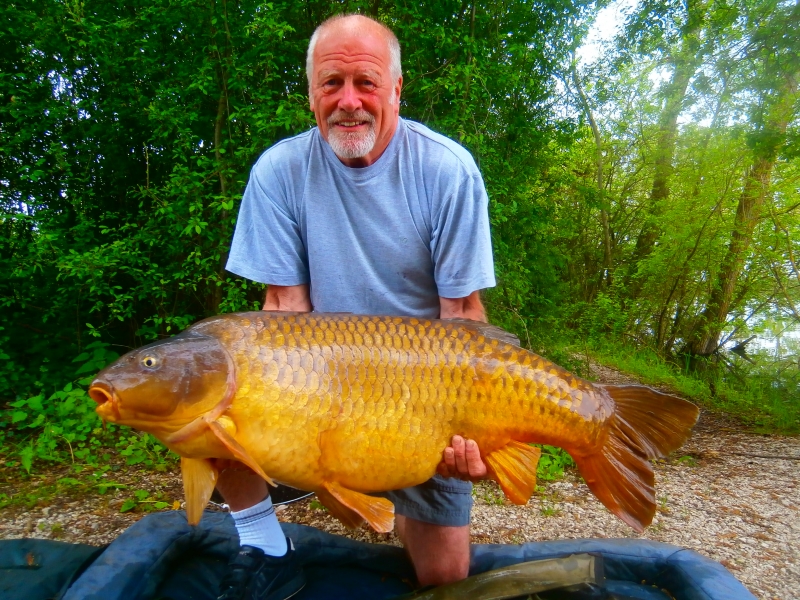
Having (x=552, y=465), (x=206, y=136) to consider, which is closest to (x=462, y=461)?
(x=552, y=465)

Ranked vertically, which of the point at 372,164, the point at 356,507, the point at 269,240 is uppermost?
the point at 372,164

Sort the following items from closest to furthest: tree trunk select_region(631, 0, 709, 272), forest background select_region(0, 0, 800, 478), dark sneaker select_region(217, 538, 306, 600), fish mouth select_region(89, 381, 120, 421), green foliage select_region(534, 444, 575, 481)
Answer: fish mouth select_region(89, 381, 120, 421) < dark sneaker select_region(217, 538, 306, 600) < green foliage select_region(534, 444, 575, 481) < forest background select_region(0, 0, 800, 478) < tree trunk select_region(631, 0, 709, 272)

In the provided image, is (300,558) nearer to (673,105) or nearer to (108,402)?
(108,402)

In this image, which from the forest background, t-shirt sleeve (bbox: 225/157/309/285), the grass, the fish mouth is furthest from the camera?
the grass

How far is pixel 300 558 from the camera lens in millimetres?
1729

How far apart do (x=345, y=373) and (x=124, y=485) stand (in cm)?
171

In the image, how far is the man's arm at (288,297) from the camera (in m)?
1.68

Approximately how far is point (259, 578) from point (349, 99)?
1364mm

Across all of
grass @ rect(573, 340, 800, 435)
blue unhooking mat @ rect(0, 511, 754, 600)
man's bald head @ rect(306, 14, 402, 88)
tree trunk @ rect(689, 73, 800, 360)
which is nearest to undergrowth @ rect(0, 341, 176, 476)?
blue unhooking mat @ rect(0, 511, 754, 600)

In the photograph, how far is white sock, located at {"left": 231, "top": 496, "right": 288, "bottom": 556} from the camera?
1594 mm

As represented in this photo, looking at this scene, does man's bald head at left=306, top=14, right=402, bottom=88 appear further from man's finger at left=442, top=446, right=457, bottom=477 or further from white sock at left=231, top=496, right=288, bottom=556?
white sock at left=231, top=496, right=288, bottom=556

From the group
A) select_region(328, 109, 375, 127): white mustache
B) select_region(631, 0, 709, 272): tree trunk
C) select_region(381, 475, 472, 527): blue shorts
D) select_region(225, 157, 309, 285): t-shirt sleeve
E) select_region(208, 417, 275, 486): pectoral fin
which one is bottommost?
select_region(381, 475, 472, 527): blue shorts

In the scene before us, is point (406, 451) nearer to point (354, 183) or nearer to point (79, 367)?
point (354, 183)

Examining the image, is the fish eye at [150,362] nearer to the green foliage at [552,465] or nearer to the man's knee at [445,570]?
the man's knee at [445,570]
